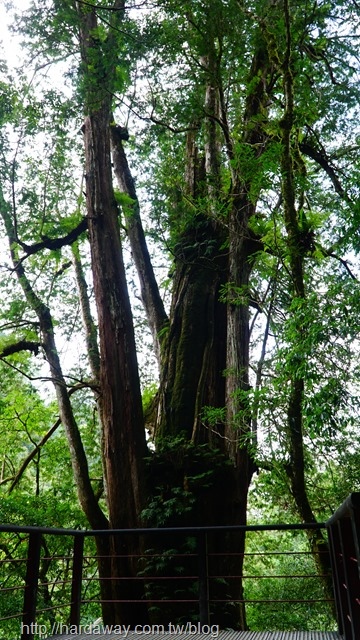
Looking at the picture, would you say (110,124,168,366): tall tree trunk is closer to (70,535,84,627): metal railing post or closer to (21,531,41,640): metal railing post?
(70,535,84,627): metal railing post

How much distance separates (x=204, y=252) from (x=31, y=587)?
5.11m

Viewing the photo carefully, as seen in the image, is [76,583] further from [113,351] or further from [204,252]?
[204,252]

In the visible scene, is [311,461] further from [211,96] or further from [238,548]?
[211,96]

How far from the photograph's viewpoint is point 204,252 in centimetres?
731

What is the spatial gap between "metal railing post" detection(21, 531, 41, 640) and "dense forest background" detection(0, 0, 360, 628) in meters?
2.15

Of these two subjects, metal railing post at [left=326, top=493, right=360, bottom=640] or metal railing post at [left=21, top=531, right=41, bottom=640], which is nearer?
metal railing post at [left=326, top=493, right=360, bottom=640]

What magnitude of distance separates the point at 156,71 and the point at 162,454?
4.52m

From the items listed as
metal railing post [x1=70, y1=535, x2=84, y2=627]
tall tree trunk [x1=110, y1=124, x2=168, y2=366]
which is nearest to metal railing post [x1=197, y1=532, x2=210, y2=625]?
metal railing post [x1=70, y1=535, x2=84, y2=627]

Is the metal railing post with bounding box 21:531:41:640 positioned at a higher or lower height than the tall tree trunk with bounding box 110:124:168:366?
lower

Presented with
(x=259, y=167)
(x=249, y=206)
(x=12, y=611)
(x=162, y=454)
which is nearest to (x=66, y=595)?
(x=12, y=611)

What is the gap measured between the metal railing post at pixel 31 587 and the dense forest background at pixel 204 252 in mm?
2154

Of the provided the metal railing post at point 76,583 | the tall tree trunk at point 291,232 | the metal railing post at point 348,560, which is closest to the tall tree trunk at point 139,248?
the tall tree trunk at point 291,232

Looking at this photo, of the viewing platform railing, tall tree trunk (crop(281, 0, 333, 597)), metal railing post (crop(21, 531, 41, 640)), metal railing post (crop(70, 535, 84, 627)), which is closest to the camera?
the viewing platform railing

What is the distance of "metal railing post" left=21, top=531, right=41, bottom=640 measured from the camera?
2803 mm
